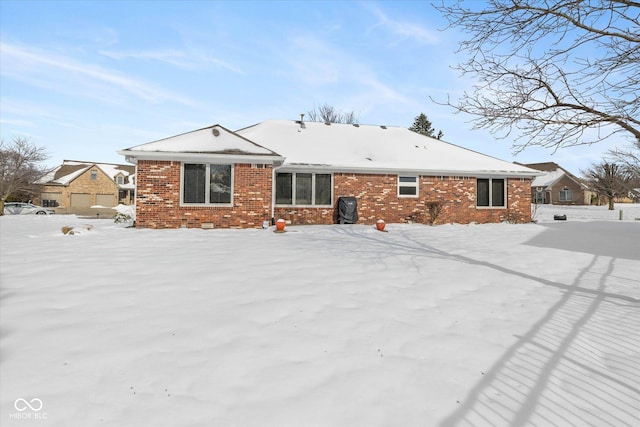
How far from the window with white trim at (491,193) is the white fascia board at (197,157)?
1011cm

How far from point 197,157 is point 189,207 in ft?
5.86

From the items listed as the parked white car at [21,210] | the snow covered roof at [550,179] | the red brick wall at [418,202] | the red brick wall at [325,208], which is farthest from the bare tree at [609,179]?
the parked white car at [21,210]

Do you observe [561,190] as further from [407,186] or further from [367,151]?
[367,151]

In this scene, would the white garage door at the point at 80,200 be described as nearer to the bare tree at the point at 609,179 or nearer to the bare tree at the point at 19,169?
the bare tree at the point at 19,169

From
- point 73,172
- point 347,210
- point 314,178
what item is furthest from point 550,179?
point 73,172

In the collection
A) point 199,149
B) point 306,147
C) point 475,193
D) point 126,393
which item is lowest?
point 126,393

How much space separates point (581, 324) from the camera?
3559 mm

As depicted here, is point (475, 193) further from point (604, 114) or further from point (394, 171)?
point (604, 114)

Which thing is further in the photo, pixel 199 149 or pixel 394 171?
pixel 394 171

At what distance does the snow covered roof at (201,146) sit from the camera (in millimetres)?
10930

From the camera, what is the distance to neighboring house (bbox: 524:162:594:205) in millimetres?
46094

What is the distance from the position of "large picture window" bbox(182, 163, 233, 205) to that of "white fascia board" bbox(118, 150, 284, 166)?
26 cm

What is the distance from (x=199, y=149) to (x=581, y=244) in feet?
40.1

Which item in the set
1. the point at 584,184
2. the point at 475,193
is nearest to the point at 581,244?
the point at 475,193
